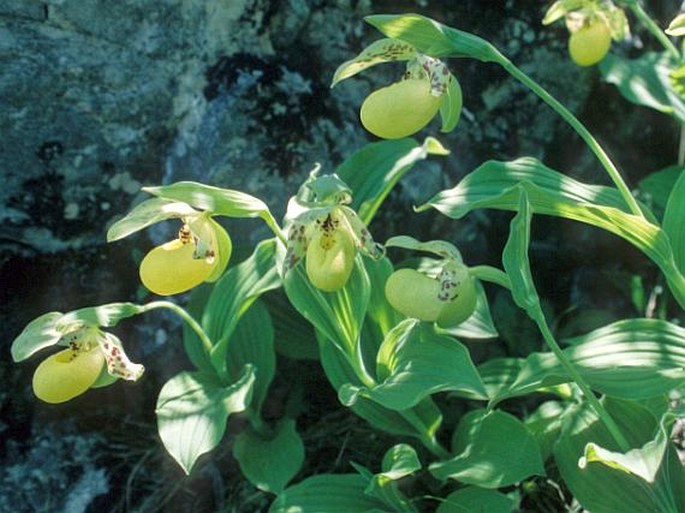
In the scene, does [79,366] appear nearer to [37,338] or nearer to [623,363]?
[37,338]

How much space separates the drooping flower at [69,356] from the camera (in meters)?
2.01

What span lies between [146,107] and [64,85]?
0.22 metres

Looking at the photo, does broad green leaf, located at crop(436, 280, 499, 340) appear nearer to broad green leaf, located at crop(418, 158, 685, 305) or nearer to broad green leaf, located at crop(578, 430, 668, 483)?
broad green leaf, located at crop(418, 158, 685, 305)

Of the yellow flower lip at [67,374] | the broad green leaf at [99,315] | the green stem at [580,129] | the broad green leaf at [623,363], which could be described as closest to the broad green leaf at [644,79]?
the green stem at [580,129]

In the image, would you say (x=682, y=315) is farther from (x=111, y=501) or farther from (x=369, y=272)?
(x=111, y=501)

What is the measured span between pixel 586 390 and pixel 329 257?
1.96 ft

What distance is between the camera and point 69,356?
6.74 ft

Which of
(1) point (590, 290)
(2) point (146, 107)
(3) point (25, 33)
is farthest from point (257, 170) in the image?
(1) point (590, 290)

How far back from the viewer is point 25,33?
239 cm

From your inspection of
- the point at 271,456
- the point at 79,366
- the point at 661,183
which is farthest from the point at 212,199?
the point at 661,183

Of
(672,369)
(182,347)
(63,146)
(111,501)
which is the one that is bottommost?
(111,501)

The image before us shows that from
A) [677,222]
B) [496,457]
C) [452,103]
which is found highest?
[452,103]

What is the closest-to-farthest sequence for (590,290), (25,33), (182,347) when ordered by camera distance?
(25,33), (182,347), (590,290)

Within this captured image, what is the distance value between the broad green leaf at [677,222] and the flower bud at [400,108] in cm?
60
